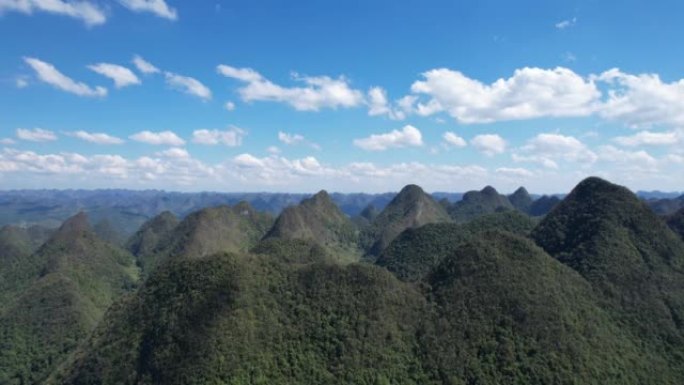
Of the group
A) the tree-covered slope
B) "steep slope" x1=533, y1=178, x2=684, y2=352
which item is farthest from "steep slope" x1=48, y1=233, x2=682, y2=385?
the tree-covered slope

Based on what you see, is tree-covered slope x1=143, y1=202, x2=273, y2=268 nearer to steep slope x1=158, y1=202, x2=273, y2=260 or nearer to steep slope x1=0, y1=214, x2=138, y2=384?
steep slope x1=158, y1=202, x2=273, y2=260

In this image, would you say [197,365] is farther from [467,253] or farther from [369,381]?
[467,253]

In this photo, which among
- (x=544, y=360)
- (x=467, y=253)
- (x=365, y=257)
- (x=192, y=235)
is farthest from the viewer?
(x=365, y=257)

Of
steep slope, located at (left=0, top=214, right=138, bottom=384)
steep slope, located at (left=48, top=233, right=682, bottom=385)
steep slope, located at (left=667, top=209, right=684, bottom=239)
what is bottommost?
steep slope, located at (left=0, top=214, right=138, bottom=384)

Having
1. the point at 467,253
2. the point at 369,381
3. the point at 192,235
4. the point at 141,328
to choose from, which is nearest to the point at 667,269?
the point at 467,253

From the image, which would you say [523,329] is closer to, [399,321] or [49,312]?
[399,321]

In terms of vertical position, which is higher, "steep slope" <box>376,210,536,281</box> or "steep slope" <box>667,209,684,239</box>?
"steep slope" <box>667,209,684,239</box>

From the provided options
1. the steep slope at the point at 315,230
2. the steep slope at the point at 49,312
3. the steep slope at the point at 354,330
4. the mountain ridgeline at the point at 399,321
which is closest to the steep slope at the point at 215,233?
the steep slope at the point at 315,230
